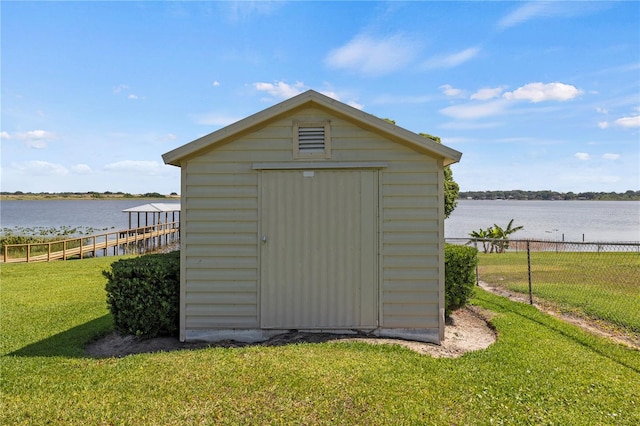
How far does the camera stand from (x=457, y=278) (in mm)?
6727

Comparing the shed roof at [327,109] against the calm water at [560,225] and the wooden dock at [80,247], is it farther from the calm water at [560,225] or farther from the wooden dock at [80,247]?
the calm water at [560,225]

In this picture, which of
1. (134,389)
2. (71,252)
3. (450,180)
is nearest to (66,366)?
(134,389)

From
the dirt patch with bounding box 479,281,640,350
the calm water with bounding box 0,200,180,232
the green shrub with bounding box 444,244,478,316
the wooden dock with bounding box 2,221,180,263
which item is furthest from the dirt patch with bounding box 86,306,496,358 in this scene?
the calm water with bounding box 0,200,180,232

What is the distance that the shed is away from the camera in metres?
5.36

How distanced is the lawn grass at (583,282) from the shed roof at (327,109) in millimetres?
4155

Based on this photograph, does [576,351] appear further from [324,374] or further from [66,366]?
[66,366]

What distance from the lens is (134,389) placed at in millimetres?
3674

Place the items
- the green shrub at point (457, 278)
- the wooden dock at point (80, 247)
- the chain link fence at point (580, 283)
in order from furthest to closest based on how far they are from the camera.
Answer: the wooden dock at point (80, 247) < the green shrub at point (457, 278) < the chain link fence at point (580, 283)

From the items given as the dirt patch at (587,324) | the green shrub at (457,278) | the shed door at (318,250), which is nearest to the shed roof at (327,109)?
the shed door at (318,250)

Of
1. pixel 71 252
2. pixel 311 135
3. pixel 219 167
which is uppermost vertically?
pixel 311 135

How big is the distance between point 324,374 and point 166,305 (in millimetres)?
2661

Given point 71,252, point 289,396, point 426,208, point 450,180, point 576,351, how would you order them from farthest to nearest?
point 71,252 → point 450,180 → point 426,208 → point 576,351 → point 289,396

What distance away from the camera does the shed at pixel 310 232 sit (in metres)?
5.36

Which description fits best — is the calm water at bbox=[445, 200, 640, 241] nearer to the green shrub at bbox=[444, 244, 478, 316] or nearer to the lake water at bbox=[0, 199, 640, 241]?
the lake water at bbox=[0, 199, 640, 241]
